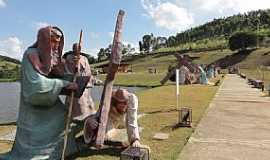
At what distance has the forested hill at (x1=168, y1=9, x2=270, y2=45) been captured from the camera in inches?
A: 5079

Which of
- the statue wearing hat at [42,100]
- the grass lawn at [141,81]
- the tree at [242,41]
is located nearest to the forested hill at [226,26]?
the tree at [242,41]

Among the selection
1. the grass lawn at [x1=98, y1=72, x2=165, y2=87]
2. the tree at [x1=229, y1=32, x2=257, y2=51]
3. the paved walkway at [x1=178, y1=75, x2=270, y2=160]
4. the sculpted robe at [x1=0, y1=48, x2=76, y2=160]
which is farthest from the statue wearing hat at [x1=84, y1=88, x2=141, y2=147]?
the tree at [x1=229, y1=32, x2=257, y2=51]

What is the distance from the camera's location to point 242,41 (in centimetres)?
8994

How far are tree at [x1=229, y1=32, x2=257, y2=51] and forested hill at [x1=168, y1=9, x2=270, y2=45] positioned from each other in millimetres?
31165

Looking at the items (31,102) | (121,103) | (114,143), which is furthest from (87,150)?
(31,102)

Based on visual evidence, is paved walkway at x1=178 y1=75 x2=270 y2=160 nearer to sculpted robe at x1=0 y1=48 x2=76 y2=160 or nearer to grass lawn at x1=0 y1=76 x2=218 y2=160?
grass lawn at x1=0 y1=76 x2=218 y2=160

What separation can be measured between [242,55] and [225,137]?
80.8 meters

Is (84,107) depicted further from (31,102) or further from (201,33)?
(201,33)

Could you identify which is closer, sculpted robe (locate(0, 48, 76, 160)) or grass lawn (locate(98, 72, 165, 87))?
sculpted robe (locate(0, 48, 76, 160))

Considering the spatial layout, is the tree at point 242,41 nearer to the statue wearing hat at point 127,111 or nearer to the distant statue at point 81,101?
the distant statue at point 81,101

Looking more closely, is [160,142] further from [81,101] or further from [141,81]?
[141,81]

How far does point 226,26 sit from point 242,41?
174 feet

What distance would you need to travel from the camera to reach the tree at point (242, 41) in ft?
294

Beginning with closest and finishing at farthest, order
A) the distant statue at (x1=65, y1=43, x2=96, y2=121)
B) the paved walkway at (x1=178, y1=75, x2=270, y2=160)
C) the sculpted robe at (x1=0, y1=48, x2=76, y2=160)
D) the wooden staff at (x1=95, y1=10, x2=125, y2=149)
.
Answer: the sculpted robe at (x1=0, y1=48, x2=76, y2=160) < the wooden staff at (x1=95, y1=10, x2=125, y2=149) < the distant statue at (x1=65, y1=43, x2=96, y2=121) < the paved walkway at (x1=178, y1=75, x2=270, y2=160)
